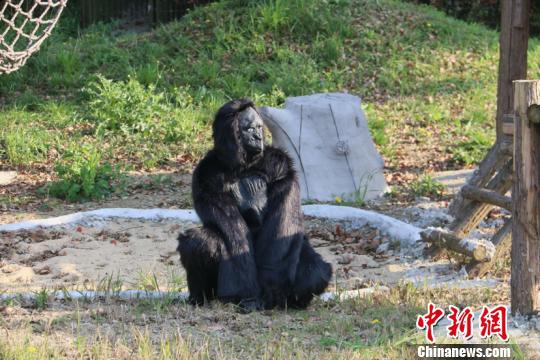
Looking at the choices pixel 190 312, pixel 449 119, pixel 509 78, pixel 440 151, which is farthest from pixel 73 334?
pixel 449 119

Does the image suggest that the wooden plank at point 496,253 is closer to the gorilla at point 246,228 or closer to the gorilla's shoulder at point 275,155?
the gorilla at point 246,228

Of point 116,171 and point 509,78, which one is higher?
point 509,78

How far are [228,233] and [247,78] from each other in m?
7.79

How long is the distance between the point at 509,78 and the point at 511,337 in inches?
198

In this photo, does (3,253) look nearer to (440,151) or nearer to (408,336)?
(408,336)

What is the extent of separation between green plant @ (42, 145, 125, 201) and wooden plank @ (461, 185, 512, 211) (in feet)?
13.9

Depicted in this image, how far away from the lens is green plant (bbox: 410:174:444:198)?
32.2 feet

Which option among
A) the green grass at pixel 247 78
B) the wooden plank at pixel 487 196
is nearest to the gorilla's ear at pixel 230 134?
the wooden plank at pixel 487 196

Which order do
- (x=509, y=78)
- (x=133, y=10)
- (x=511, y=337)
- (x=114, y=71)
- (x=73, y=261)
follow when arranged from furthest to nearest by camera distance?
(x=133, y=10) → (x=114, y=71) → (x=509, y=78) → (x=73, y=261) → (x=511, y=337)

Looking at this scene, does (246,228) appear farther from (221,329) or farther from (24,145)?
(24,145)

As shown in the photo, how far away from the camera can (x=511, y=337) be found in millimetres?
5195

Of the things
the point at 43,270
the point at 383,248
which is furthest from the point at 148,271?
the point at 383,248

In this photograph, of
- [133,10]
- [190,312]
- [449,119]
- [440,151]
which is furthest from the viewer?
[133,10]

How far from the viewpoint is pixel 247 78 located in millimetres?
13742
